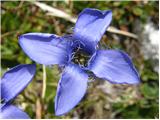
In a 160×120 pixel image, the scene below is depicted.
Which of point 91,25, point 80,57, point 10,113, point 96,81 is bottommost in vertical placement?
point 96,81

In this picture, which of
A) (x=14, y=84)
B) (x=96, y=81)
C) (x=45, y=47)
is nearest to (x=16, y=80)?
(x=14, y=84)

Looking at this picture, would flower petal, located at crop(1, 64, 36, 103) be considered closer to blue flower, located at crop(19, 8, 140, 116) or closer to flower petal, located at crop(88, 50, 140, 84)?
blue flower, located at crop(19, 8, 140, 116)

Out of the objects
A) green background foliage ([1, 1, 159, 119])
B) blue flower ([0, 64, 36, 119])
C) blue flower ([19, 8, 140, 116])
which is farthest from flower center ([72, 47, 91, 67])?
green background foliage ([1, 1, 159, 119])

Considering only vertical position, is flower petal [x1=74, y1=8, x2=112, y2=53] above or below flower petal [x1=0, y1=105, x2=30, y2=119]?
above

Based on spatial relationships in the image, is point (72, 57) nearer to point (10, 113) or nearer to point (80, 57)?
point (80, 57)

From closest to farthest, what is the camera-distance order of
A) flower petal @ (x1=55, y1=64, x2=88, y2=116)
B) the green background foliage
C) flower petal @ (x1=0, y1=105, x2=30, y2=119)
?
flower petal @ (x1=55, y1=64, x2=88, y2=116)
flower petal @ (x1=0, y1=105, x2=30, y2=119)
the green background foliage
